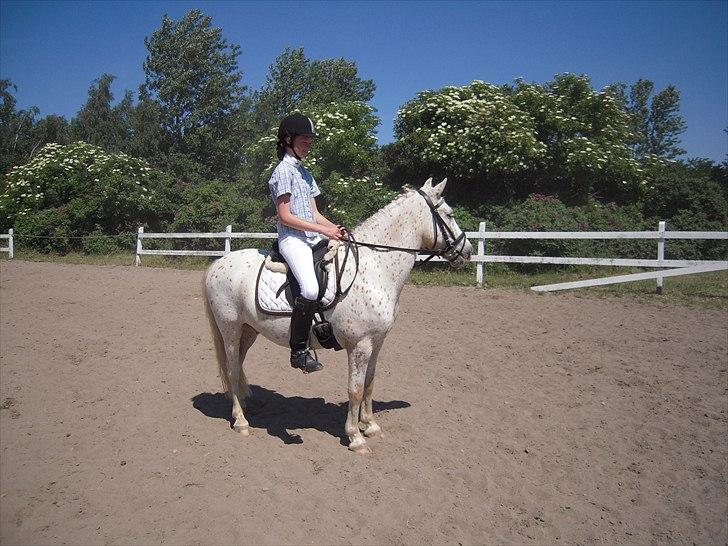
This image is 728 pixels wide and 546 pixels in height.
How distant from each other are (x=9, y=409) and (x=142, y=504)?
2.66 m

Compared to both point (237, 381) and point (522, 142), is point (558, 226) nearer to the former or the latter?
point (522, 142)

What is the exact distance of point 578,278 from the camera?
40.5 feet

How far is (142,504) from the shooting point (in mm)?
3471

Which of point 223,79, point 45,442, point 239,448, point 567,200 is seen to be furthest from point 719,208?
point 223,79

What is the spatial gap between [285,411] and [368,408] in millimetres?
1121

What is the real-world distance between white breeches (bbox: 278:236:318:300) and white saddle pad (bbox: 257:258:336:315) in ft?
0.63

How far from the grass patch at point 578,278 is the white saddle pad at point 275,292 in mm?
5199

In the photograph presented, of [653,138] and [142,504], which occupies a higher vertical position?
[653,138]

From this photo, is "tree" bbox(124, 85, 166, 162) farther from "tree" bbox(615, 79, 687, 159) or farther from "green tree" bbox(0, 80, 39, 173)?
"tree" bbox(615, 79, 687, 159)

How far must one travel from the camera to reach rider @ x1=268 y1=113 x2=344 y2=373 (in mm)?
4062

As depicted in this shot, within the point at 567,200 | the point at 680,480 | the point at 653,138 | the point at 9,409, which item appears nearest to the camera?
the point at 680,480

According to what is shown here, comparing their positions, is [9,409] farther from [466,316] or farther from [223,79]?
[223,79]

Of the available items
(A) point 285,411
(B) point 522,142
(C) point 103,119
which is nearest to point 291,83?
(C) point 103,119

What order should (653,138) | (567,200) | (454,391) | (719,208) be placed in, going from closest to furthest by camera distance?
(454,391), (719,208), (567,200), (653,138)
